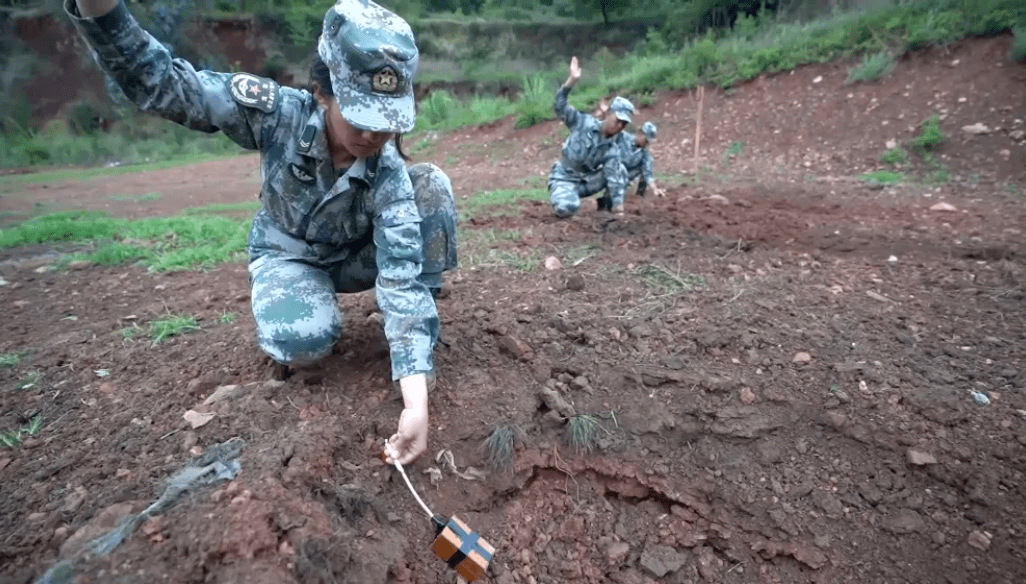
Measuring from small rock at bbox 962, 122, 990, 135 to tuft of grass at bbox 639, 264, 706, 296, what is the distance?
5.43 meters

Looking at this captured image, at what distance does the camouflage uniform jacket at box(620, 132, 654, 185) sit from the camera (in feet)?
18.4

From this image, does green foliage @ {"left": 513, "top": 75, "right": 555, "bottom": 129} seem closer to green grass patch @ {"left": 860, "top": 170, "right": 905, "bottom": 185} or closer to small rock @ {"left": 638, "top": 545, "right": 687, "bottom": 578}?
green grass patch @ {"left": 860, "top": 170, "right": 905, "bottom": 185}

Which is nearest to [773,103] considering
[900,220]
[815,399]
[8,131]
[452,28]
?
[900,220]

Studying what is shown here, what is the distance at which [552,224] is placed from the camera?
4262mm

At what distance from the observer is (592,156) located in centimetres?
508

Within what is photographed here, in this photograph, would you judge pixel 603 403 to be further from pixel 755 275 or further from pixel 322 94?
pixel 755 275

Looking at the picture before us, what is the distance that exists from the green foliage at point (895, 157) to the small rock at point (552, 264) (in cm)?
521

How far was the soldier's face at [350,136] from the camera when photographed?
1478mm

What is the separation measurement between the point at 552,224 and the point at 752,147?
486cm

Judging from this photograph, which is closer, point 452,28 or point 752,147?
point 752,147

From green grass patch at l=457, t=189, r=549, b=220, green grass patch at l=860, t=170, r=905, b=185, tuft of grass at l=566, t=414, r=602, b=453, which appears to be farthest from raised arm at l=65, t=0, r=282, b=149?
green grass patch at l=860, t=170, r=905, b=185

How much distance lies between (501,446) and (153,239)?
3.57 meters

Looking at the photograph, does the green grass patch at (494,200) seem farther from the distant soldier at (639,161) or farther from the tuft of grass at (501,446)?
the tuft of grass at (501,446)

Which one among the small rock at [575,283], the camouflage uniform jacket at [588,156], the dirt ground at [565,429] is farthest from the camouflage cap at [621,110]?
the small rock at [575,283]
